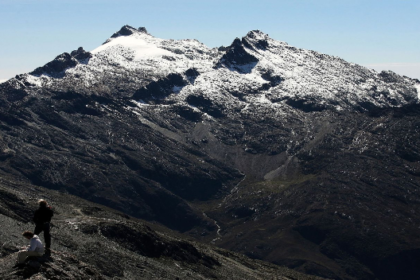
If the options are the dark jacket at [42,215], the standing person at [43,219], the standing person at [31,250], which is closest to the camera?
the standing person at [31,250]

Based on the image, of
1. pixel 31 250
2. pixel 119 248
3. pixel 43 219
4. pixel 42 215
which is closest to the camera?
pixel 31 250

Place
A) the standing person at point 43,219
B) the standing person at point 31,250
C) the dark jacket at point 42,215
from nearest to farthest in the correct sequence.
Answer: the standing person at point 31,250 < the standing person at point 43,219 < the dark jacket at point 42,215

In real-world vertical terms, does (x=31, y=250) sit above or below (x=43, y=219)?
below

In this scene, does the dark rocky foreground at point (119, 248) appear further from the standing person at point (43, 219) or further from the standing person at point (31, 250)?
the standing person at point (31, 250)

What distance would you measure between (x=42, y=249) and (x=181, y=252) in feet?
435

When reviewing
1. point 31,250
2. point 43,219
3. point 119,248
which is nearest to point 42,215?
point 43,219

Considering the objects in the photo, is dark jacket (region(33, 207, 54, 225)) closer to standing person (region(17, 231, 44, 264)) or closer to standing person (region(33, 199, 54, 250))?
standing person (region(33, 199, 54, 250))

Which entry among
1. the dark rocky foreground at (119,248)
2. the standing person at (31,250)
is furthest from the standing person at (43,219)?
the dark rocky foreground at (119,248)

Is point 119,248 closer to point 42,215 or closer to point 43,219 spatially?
point 43,219

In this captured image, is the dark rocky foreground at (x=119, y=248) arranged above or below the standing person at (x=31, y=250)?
below

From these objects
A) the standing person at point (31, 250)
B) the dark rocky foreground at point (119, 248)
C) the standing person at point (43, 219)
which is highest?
the standing person at point (43, 219)

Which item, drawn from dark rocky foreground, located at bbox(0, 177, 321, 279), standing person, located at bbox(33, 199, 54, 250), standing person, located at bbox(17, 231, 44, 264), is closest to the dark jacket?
standing person, located at bbox(33, 199, 54, 250)

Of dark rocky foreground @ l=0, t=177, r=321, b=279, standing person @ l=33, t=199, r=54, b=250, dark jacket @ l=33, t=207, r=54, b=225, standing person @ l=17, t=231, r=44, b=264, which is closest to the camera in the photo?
standing person @ l=17, t=231, r=44, b=264

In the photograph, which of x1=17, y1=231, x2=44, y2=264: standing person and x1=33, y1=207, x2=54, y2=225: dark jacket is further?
x1=33, y1=207, x2=54, y2=225: dark jacket
